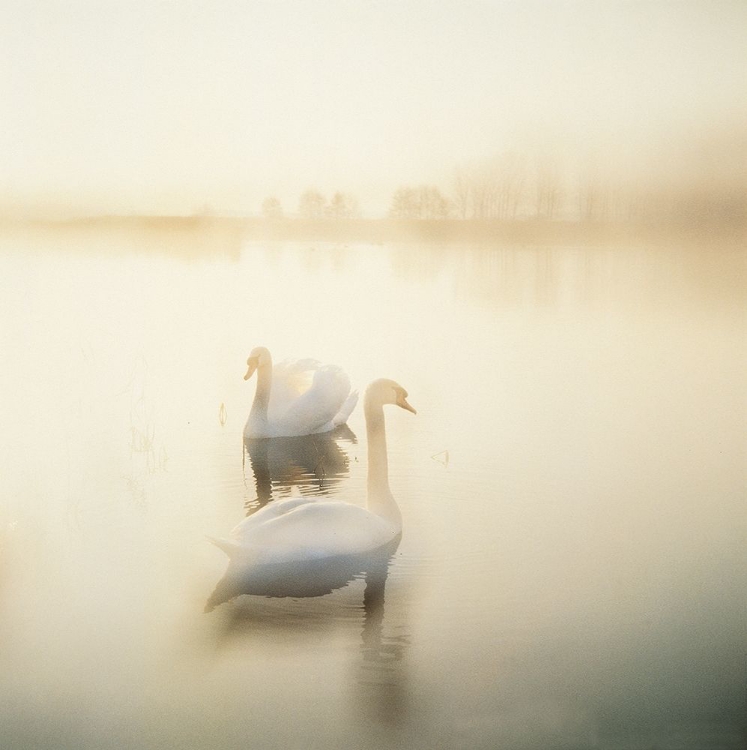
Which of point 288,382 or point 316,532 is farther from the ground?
point 288,382

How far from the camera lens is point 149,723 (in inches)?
116

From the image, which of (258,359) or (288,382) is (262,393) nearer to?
(258,359)

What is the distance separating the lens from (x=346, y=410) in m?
6.14

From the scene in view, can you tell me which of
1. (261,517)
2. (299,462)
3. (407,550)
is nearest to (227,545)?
(261,517)

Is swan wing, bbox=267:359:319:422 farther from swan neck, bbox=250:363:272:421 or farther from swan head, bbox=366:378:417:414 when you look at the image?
swan head, bbox=366:378:417:414

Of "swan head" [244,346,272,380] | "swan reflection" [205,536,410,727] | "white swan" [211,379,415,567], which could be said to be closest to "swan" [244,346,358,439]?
"swan head" [244,346,272,380]

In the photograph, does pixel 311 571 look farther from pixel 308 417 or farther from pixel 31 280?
pixel 31 280

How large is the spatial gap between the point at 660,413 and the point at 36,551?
10.8 feet

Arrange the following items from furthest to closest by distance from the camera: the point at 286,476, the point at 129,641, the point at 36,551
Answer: the point at 286,476
the point at 36,551
the point at 129,641

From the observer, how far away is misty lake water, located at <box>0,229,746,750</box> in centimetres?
294

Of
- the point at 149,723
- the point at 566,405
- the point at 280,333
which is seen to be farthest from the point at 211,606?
the point at 280,333

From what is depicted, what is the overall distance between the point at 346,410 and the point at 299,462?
1.06 meters

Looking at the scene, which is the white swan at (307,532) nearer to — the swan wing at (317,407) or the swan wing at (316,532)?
the swan wing at (316,532)

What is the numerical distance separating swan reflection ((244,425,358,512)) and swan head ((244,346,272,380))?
1.70ft
